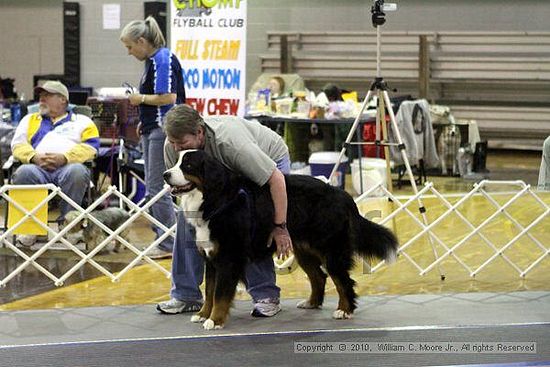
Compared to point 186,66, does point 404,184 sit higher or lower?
lower

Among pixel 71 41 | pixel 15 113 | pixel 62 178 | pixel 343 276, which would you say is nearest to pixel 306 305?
pixel 343 276

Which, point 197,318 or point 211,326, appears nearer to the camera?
point 211,326

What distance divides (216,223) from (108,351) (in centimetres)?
59

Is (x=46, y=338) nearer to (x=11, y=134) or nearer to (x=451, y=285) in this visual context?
(x=451, y=285)

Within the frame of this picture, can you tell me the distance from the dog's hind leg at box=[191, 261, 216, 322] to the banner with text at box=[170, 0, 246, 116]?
2.37 meters

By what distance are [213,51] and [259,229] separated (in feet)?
8.45

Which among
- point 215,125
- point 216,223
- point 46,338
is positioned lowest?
point 46,338

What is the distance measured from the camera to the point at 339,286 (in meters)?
3.88

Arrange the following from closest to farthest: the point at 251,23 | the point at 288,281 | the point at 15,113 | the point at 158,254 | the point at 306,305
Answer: the point at 306,305 → the point at 288,281 → the point at 158,254 → the point at 15,113 → the point at 251,23

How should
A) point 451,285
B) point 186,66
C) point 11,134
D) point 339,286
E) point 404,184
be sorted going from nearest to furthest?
point 339,286, point 451,285, point 186,66, point 11,134, point 404,184

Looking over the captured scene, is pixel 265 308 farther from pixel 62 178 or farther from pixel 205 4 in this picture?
pixel 205 4

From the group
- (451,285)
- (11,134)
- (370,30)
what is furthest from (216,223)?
(370,30)

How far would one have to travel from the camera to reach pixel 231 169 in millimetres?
3643

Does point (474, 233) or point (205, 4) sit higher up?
point (205, 4)
